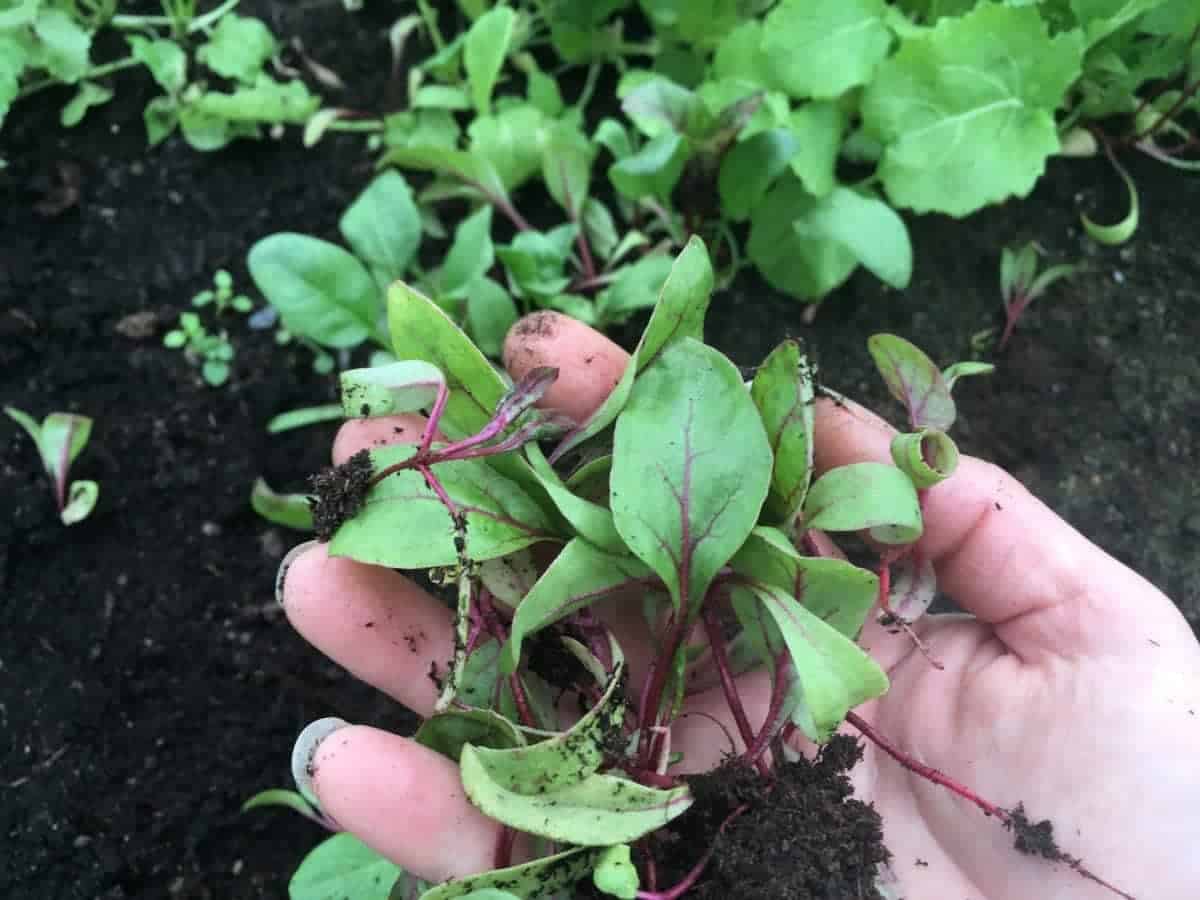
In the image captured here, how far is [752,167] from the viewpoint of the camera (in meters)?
1.33

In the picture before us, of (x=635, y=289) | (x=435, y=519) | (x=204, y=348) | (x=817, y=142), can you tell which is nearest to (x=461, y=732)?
(x=435, y=519)

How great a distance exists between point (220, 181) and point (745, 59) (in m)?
0.79

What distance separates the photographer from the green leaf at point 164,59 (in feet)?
4.96

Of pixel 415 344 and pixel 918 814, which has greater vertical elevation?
pixel 415 344

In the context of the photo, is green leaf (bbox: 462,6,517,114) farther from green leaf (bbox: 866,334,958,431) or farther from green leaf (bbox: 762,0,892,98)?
green leaf (bbox: 866,334,958,431)

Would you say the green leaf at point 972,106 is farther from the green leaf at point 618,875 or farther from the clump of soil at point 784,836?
the green leaf at point 618,875

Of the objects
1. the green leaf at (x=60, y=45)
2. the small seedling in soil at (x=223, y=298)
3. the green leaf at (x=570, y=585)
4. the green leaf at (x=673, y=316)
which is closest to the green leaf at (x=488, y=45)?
the small seedling in soil at (x=223, y=298)

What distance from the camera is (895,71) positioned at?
1.35 meters

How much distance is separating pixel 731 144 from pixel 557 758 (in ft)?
2.87

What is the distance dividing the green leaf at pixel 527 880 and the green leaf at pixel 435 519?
0.82ft

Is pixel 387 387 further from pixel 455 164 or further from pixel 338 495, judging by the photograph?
pixel 455 164

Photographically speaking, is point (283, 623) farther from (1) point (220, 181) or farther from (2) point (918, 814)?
(2) point (918, 814)

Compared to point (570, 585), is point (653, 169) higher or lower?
higher

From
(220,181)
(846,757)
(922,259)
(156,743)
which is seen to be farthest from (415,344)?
(922,259)
